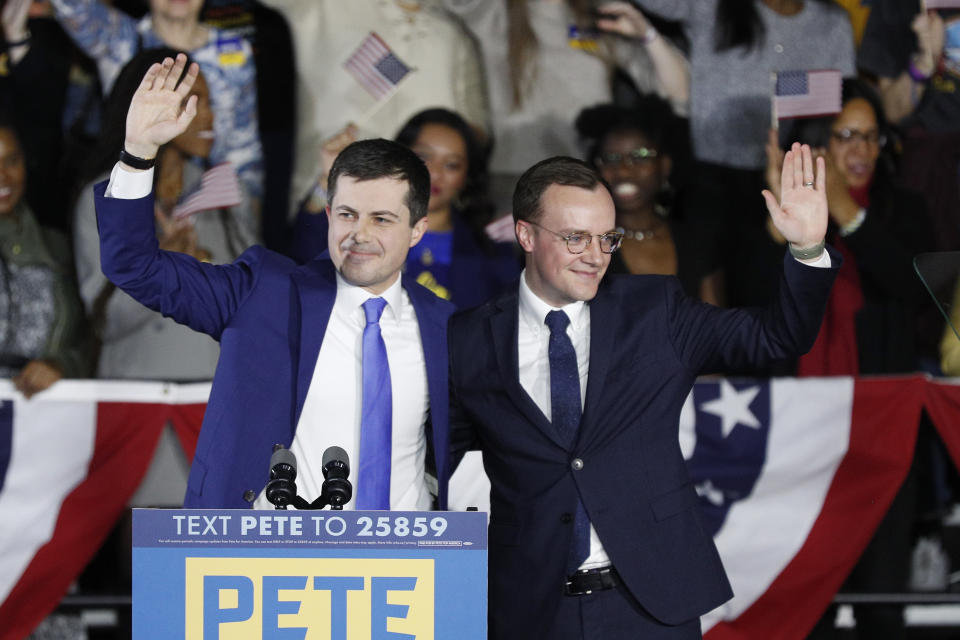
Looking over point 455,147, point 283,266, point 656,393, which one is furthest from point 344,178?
point 455,147

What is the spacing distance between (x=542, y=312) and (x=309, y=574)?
2.98ft

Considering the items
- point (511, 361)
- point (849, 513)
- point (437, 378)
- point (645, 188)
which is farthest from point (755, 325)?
point (645, 188)

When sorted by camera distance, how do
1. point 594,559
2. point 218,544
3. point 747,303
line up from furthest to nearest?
point 747,303, point 594,559, point 218,544

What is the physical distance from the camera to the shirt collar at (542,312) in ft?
9.38

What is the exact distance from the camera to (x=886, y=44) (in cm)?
546

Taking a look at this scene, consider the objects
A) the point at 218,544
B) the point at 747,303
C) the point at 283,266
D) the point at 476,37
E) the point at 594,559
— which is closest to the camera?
the point at 218,544

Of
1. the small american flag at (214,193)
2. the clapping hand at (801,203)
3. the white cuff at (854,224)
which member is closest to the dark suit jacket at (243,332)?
the clapping hand at (801,203)

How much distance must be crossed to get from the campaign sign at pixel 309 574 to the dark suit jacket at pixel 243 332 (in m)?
0.37

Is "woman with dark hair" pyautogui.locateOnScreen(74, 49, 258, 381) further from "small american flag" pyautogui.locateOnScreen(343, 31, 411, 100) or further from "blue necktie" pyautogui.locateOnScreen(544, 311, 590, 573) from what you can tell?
"blue necktie" pyautogui.locateOnScreen(544, 311, 590, 573)

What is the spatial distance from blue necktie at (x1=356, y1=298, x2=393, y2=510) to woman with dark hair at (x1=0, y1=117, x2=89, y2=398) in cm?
210

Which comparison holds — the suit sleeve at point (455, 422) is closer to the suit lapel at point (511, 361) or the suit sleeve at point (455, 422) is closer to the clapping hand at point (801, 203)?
the suit lapel at point (511, 361)

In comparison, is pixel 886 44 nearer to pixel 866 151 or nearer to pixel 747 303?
pixel 866 151

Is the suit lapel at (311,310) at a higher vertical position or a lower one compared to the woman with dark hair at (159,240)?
lower

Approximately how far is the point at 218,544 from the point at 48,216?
122 inches
